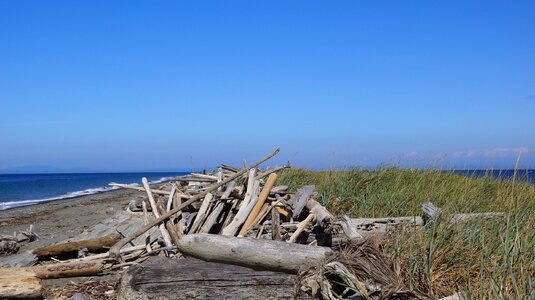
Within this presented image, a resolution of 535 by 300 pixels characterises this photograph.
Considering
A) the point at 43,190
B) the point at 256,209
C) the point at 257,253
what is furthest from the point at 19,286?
the point at 43,190

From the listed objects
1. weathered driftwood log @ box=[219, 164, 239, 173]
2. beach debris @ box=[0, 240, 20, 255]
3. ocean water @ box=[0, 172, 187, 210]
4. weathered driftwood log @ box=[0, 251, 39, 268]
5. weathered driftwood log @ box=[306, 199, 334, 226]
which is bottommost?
ocean water @ box=[0, 172, 187, 210]

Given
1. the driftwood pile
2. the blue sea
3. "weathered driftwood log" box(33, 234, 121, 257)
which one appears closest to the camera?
the driftwood pile

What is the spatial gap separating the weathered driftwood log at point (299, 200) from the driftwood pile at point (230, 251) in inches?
0.7

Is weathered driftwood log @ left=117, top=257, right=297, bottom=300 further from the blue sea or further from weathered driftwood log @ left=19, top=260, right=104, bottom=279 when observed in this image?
the blue sea

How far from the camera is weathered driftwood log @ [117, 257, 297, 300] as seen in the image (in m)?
6.23

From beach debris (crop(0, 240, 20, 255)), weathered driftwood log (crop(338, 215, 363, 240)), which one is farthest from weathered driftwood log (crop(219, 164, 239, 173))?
beach debris (crop(0, 240, 20, 255))

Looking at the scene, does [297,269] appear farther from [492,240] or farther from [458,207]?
[458,207]

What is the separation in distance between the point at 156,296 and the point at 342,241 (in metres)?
3.22

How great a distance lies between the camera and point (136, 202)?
11289 mm

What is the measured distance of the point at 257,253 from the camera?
6.38m

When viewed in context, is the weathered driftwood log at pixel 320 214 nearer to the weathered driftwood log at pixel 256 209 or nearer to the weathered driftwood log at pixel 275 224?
the weathered driftwood log at pixel 275 224

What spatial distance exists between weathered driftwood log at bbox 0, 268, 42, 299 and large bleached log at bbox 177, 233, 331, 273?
8.13 ft

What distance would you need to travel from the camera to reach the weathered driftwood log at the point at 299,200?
8456 mm

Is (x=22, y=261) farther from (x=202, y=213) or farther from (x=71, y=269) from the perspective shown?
(x=202, y=213)
